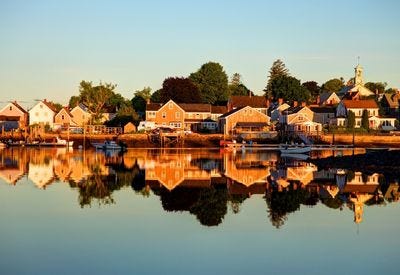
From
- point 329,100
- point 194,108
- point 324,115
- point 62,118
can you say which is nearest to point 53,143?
point 62,118

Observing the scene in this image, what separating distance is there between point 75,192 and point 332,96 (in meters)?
93.0

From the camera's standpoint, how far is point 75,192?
35.8 meters

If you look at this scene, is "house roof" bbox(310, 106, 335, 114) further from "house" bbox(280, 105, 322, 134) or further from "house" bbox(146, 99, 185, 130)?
"house" bbox(146, 99, 185, 130)

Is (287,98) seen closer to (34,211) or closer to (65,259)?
(34,211)

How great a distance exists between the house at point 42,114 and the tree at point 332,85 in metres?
73.8

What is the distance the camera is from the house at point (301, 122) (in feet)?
338

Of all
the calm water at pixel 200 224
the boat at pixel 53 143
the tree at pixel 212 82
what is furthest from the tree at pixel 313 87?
the calm water at pixel 200 224

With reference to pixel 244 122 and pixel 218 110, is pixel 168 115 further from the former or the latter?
pixel 244 122

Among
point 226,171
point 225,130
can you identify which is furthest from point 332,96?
point 226,171

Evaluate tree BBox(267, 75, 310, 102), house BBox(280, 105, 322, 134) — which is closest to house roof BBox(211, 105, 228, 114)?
house BBox(280, 105, 322, 134)

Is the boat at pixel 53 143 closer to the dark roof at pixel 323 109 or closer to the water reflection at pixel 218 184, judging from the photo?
the water reflection at pixel 218 184

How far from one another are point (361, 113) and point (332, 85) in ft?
186

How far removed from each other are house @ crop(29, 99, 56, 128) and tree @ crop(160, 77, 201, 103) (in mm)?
22767

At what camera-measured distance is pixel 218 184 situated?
40188 mm
